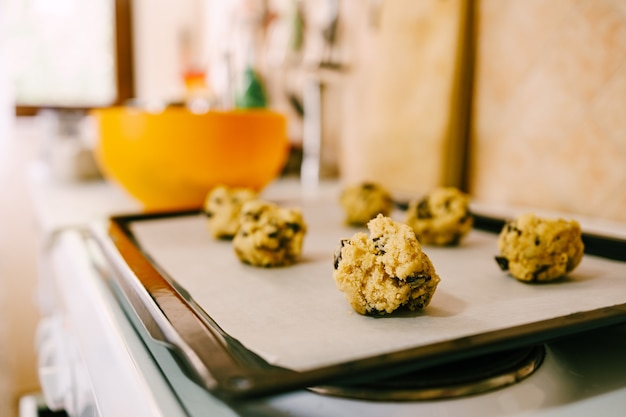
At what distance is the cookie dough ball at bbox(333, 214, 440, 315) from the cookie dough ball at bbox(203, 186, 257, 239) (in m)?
0.31

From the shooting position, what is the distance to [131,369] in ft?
1.27

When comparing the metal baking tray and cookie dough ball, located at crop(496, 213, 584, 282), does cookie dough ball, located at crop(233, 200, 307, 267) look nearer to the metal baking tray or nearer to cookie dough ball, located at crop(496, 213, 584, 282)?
the metal baking tray

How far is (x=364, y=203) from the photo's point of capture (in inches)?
31.8

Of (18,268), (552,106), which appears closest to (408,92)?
(552,106)

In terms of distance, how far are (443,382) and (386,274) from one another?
0.10 metres

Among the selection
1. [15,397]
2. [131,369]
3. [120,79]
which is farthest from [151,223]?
[120,79]

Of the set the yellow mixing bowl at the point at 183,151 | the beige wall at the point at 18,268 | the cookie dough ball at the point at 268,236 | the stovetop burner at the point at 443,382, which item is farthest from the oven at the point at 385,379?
the beige wall at the point at 18,268

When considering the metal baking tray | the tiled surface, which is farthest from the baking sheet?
the tiled surface

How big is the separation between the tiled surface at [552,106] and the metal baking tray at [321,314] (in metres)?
0.21

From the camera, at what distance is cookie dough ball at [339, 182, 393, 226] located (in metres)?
0.81

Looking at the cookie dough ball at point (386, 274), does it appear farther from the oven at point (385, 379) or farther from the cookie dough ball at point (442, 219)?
the cookie dough ball at point (442, 219)

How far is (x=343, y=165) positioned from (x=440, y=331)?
111 cm

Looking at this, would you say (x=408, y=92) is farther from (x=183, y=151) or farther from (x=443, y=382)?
(x=443, y=382)

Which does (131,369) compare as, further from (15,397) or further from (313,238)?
(15,397)
